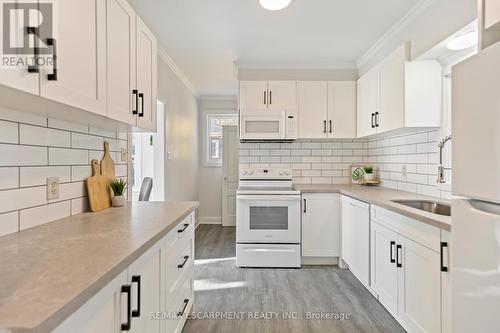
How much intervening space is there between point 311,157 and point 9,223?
3.19 m

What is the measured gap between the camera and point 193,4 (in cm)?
239

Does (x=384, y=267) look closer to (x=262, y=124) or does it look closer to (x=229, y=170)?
(x=262, y=124)

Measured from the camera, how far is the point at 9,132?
1235 millimetres

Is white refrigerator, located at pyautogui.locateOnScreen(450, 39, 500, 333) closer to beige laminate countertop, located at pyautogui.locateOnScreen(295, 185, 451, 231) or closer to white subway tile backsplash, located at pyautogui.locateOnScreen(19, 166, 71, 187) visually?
beige laminate countertop, located at pyautogui.locateOnScreen(295, 185, 451, 231)

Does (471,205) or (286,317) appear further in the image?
(286,317)

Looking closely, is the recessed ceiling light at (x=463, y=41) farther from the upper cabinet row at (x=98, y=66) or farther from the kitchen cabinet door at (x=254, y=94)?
the upper cabinet row at (x=98, y=66)

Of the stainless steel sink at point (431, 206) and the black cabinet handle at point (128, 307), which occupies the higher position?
the stainless steel sink at point (431, 206)

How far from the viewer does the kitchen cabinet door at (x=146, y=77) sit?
73.9 inches

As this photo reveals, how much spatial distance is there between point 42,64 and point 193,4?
1.71 metres

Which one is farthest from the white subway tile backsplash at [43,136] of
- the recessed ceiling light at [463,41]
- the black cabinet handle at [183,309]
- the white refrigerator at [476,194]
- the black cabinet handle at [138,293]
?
the recessed ceiling light at [463,41]

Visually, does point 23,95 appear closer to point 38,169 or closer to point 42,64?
point 42,64

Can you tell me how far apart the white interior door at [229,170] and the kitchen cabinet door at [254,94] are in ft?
6.92

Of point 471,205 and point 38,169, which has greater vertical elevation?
point 38,169

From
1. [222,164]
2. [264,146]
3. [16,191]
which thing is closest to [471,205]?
[16,191]
